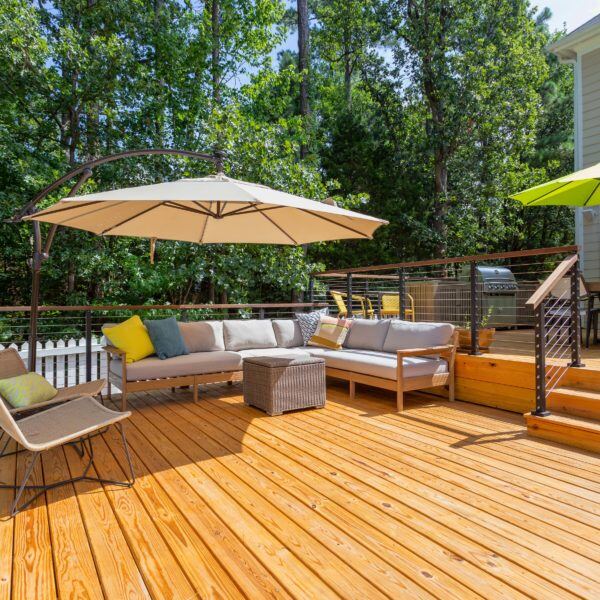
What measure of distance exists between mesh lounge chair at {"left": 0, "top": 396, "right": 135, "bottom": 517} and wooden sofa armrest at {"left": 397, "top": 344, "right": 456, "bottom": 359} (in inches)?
103

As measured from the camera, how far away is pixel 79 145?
30.8 feet

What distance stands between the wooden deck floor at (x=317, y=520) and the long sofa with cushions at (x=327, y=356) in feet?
2.90

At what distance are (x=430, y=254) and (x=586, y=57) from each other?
644 centimetres

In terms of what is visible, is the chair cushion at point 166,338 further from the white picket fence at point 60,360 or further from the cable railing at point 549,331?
the cable railing at point 549,331

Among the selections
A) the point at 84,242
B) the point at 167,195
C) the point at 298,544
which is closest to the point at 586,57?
the point at 167,195

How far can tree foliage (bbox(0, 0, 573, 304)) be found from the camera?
28.6 ft

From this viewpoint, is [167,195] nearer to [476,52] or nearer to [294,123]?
[294,123]

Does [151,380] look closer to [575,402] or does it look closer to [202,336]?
[202,336]

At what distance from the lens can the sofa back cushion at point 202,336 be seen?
5680 mm

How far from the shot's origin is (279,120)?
10203 mm

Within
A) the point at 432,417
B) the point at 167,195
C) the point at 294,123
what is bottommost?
the point at 432,417

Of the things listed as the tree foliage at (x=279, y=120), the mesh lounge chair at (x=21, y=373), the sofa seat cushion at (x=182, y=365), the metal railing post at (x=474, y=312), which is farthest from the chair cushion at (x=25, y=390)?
the tree foliage at (x=279, y=120)

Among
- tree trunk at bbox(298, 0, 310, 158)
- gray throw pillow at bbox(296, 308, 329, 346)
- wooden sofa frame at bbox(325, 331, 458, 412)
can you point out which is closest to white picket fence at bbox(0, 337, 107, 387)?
gray throw pillow at bbox(296, 308, 329, 346)

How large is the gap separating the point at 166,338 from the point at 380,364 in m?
2.41
